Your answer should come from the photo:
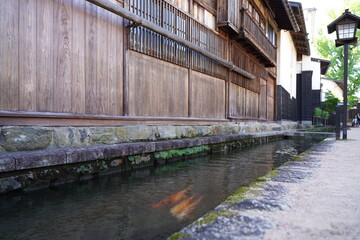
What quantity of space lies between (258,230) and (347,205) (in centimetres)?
98

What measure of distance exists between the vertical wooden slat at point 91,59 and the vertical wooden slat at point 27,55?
3.37ft

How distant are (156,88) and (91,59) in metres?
2.09

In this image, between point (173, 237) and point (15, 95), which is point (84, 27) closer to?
point (15, 95)

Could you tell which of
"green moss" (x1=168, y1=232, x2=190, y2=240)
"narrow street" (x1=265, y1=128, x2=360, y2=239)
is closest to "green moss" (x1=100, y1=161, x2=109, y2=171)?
"narrow street" (x1=265, y1=128, x2=360, y2=239)

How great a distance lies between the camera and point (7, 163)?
10.8ft

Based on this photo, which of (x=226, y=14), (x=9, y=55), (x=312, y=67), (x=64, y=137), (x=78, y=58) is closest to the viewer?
(x=9, y=55)

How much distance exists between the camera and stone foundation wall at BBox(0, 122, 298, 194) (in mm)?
3596

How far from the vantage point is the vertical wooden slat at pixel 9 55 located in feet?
12.2

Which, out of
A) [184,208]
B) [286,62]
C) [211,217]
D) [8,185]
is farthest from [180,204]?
[286,62]

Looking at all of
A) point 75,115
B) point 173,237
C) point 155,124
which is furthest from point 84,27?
point 173,237

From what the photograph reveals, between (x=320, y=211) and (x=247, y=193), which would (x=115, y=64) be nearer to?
(x=247, y=193)

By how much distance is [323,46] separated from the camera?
1287 inches

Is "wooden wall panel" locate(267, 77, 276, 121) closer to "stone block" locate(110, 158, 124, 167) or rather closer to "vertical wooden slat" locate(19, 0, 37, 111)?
"stone block" locate(110, 158, 124, 167)

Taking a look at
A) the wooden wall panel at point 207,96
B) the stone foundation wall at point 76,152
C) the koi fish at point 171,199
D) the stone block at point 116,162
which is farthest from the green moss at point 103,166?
the wooden wall panel at point 207,96
